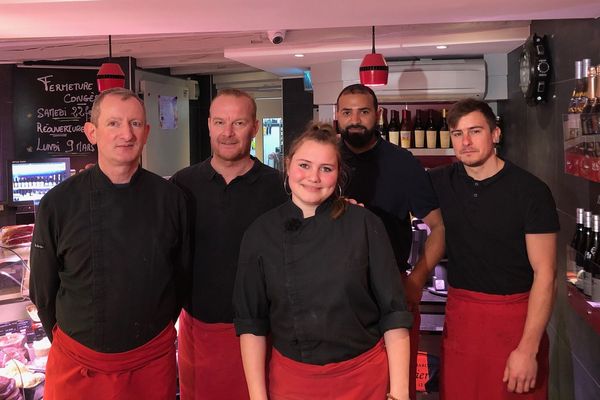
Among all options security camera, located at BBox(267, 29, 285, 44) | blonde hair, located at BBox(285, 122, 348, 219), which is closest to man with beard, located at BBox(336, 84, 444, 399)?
blonde hair, located at BBox(285, 122, 348, 219)

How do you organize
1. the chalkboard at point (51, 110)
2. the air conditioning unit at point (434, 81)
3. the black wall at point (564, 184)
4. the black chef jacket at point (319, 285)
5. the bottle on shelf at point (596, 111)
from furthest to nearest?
the chalkboard at point (51, 110), the air conditioning unit at point (434, 81), the black wall at point (564, 184), the bottle on shelf at point (596, 111), the black chef jacket at point (319, 285)

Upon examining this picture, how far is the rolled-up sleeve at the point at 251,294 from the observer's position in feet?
A: 6.03

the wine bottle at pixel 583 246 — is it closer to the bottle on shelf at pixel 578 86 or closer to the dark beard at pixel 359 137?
the bottle on shelf at pixel 578 86

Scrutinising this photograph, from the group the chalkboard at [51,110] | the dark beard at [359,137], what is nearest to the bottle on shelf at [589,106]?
the dark beard at [359,137]

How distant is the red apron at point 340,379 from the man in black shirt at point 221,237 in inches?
19.6

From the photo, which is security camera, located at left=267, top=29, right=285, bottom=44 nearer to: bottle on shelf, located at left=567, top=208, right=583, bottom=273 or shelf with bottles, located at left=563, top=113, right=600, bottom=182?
shelf with bottles, located at left=563, top=113, right=600, bottom=182

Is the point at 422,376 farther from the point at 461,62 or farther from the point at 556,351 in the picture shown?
the point at 461,62

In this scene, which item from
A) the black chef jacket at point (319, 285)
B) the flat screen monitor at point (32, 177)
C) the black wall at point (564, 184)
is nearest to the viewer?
the black chef jacket at point (319, 285)

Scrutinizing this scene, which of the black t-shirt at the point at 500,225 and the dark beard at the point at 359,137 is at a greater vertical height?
the dark beard at the point at 359,137

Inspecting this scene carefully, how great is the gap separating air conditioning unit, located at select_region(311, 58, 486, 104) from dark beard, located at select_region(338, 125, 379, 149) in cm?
266

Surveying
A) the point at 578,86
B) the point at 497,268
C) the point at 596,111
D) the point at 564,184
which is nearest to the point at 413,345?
the point at 497,268

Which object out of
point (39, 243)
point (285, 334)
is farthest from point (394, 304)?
point (39, 243)

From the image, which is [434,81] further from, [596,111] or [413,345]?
[413,345]

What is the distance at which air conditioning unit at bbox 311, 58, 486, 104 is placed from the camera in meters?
4.91
